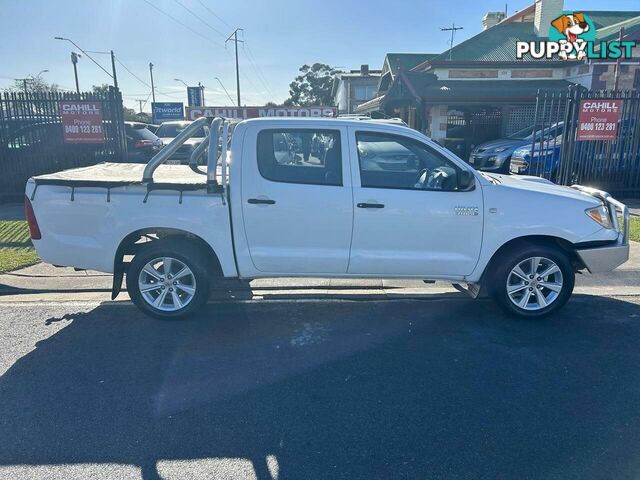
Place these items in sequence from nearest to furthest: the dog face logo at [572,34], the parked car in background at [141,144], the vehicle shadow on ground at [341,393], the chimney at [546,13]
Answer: the vehicle shadow on ground at [341,393], the parked car in background at [141,144], the dog face logo at [572,34], the chimney at [546,13]

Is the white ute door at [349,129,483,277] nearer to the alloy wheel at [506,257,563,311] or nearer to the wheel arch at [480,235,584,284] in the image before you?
the wheel arch at [480,235,584,284]

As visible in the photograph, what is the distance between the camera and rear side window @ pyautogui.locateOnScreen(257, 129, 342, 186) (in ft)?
14.4

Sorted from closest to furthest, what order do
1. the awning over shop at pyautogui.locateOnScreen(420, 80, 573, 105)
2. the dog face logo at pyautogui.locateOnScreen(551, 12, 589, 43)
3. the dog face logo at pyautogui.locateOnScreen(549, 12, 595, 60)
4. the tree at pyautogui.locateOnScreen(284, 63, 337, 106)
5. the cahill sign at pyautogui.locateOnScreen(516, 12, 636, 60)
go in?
the awning over shop at pyautogui.locateOnScreen(420, 80, 573, 105) < the cahill sign at pyautogui.locateOnScreen(516, 12, 636, 60) < the dog face logo at pyautogui.locateOnScreen(549, 12, 595, 60) < the dog face logo at pyautogui.locateOnScreen(551, 12, 589, 43) < the tree at pyautogui.locateOnScreen(284, 63, 337, 106)

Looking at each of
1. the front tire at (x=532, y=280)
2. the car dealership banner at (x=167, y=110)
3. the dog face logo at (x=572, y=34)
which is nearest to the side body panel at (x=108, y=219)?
the front tire at (x=532, y=280)

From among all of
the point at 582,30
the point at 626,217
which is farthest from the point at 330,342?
the point at 582,30

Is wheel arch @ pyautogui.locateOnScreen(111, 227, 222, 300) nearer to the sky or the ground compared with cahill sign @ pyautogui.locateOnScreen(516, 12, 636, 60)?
nearer to the ground

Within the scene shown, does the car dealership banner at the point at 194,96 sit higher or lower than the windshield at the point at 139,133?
higher

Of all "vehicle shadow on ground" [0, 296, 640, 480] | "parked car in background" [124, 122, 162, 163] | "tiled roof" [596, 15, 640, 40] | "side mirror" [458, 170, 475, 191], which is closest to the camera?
"vehicle shadow on ground" [0, 296, 640, 480]

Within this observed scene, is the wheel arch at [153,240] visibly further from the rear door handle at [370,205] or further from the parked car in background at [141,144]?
the parked car in background at [141,144]

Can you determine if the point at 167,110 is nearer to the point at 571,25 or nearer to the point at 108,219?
the point at 571,25

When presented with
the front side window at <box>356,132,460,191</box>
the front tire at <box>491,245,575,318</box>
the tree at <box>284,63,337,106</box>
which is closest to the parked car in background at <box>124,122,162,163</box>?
the front side window at <box>356,132,460,191</box>

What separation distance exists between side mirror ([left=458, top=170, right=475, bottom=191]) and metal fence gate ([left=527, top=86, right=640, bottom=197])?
22.5 ft

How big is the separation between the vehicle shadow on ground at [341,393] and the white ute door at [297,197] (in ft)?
2.39

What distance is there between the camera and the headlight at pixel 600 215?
177 inches
